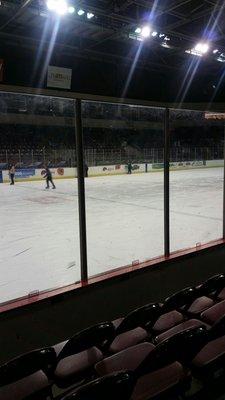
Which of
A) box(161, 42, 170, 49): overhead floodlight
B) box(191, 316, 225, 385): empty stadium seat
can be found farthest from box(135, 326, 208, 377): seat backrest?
box(161, 42, 170, 49): overhead floodlight

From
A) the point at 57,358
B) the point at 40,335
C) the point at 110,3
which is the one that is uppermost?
the point at 110,3

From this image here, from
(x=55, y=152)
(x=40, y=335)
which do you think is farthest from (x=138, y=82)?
(x=55, y=152)

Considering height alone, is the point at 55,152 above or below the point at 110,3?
below

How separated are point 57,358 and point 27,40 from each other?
355 cm

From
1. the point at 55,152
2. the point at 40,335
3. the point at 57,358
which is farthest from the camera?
the point at 55,152

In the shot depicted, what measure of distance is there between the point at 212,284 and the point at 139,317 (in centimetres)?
67

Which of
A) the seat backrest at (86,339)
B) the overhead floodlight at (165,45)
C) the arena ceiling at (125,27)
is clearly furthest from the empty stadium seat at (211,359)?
the overhead floodlight at (165,45)

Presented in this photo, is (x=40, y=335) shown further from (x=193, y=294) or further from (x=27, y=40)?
(x=27, y=40)

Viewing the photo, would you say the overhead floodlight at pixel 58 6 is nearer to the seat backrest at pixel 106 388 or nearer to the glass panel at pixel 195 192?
the glass panel at pixel 195 192

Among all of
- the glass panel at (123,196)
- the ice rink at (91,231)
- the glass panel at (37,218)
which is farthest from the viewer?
the glass panel at (123,196)

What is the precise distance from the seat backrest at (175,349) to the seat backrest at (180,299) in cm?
45

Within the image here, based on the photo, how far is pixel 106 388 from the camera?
1.14m

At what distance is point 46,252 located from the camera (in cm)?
432

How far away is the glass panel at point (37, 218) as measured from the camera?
3.44 metres
